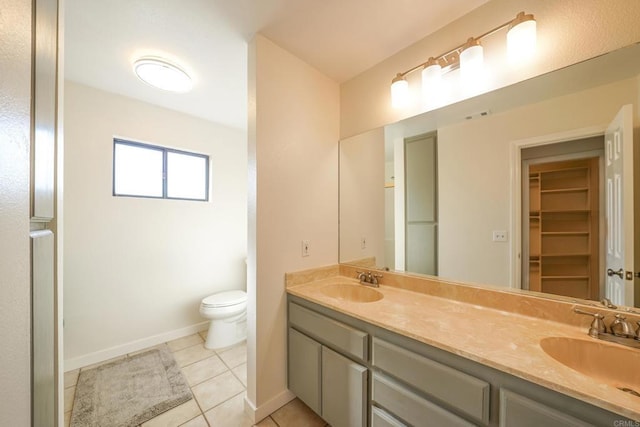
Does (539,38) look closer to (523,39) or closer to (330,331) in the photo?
(523,39)

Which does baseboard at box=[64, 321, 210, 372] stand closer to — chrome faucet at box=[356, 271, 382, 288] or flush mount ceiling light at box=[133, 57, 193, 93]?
chrome faucet at box=[356, 271, 382, 288]

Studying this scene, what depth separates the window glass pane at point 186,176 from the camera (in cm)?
259

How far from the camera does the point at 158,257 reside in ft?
7.77

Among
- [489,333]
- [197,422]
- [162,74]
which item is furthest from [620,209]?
[162,74]

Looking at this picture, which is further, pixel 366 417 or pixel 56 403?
pixel 366 417

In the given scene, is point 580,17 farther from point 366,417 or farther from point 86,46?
point 86,46

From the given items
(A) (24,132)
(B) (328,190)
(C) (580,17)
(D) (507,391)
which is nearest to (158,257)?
(B) (328,190)

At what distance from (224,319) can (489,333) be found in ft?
7.44

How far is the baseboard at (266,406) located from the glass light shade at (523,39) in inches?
96.3

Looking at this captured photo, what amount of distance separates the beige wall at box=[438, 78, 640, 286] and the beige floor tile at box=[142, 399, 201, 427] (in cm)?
191

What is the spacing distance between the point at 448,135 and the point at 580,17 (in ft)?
2.20

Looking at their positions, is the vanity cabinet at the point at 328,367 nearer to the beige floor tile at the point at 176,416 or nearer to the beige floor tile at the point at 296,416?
the beige floor tile at the point at 296,416

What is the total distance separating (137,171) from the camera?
2.39 m

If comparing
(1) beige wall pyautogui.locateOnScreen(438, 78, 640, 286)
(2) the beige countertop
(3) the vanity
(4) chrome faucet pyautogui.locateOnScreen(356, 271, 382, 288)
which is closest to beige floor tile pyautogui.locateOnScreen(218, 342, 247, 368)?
(3) the vanity
